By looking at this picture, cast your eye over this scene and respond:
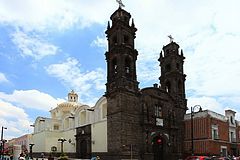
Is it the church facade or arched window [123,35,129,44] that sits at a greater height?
arched window [123,35,129,44]

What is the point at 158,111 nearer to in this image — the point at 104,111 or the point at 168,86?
the point at 104,111

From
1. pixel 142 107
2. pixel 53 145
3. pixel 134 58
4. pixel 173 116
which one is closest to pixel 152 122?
pixel 142 107

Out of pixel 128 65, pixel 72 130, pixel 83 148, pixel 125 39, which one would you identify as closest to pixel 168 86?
pixel 128 65

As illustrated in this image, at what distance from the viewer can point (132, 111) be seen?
126ft

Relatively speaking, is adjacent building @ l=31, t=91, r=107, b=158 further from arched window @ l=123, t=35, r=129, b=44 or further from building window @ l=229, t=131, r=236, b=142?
building window @ l=229, t=131, r=236, b=142

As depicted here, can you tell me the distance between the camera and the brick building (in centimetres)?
4422

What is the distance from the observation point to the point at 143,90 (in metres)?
40.8

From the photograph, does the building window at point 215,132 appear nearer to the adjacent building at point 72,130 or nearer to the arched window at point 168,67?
the arched window at point 168,67

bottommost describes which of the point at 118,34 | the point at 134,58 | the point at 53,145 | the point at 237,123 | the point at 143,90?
the point at 53,145

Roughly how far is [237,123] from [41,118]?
35188 mm

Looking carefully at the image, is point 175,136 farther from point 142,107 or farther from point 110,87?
point 110,87

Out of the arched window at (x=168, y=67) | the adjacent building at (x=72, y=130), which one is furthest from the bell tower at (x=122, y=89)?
the arched window at (x=168, y=67)

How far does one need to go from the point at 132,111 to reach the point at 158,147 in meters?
7.04

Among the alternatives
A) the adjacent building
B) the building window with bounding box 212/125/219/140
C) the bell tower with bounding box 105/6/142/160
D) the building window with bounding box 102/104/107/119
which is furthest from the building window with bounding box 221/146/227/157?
the adjacent building
